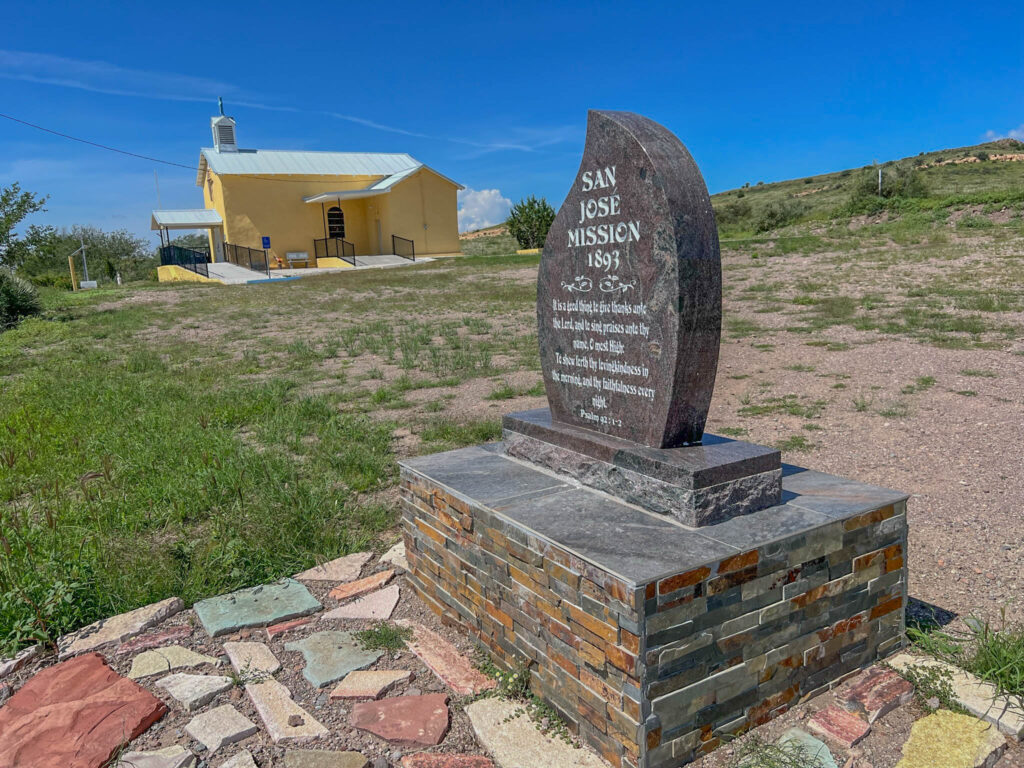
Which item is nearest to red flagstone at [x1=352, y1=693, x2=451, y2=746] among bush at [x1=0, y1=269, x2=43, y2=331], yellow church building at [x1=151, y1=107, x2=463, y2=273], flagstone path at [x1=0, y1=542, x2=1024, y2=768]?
flagstone path at [x1=0, y1=542, x2=1024, y2=768]

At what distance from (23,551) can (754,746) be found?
367 centimetres

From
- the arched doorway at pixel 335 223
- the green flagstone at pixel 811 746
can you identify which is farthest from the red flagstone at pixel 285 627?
the arched doorway at pixel 335 223

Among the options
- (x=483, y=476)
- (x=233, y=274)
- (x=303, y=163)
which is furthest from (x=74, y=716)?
(x=303, y=163)

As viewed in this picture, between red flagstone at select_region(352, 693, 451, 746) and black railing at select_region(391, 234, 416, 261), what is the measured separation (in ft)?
105

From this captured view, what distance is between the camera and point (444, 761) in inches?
99.1

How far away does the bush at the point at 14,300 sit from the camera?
17.0 m

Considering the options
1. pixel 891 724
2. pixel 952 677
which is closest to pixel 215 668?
pixel 891 724

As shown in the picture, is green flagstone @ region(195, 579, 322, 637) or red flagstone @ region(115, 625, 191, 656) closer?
red flagstone @ region(115, 625, 191, 656)

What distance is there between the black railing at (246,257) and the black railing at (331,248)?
8.94ft

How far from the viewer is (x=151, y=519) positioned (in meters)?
4.48

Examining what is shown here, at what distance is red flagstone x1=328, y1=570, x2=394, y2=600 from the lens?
385 centimetres

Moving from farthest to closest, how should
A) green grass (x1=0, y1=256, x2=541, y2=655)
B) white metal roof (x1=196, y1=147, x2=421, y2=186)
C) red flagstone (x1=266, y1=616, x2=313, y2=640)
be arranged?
white metal roof (x1=196, y1=147, x2=421, y2=186)
green grass (x1=0, y1=256, x2=541, y2=655)
red flagstone (x1=266, y1=616, x2=313, y2=640)

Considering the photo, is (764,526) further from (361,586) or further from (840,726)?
(361,586)

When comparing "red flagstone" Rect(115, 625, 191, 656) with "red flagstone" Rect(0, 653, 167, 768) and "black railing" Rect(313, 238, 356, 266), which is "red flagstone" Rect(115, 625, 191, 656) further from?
"black railing" Rect(313, 238, 356, 266)
